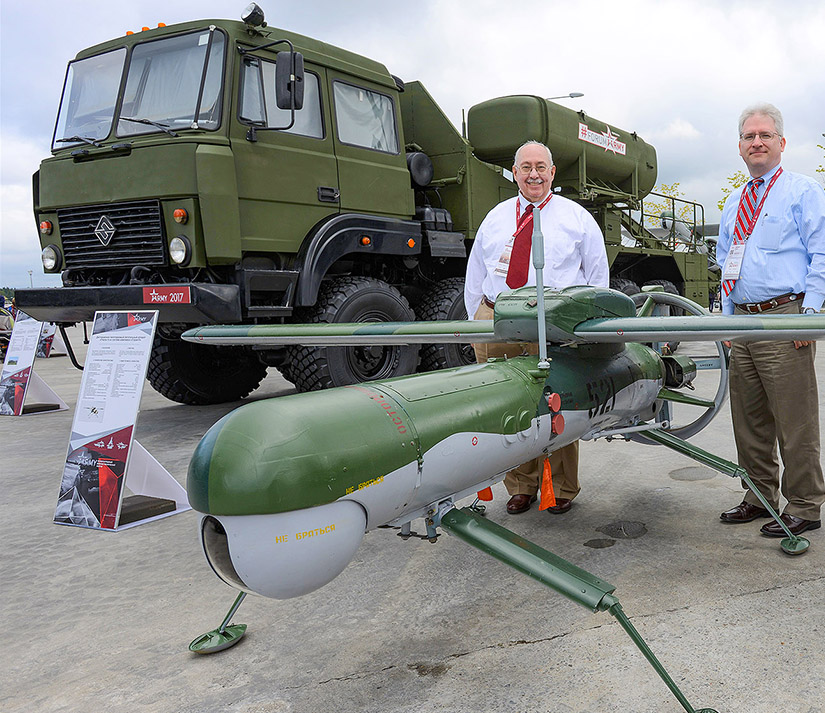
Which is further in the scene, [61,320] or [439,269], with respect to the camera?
[439,269]

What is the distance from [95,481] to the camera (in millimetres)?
3748

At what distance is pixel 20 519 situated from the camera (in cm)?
394

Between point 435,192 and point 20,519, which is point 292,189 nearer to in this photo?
point 435,192

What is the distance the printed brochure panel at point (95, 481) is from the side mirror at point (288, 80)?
2597mm

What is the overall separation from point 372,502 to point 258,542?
1.09 feet

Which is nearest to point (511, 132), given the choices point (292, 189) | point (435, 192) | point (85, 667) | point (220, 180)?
point (435, 192)

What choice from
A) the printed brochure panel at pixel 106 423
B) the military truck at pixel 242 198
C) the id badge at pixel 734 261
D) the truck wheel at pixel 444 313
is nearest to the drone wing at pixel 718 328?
the id badge at pixel 734 261

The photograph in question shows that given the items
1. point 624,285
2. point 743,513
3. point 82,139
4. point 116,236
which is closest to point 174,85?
point 82,139

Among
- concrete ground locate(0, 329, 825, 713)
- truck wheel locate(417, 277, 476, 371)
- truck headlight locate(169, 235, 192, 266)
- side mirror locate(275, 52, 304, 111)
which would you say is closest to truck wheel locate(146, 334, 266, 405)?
truck headlight locate(169, 235, 192, 266)

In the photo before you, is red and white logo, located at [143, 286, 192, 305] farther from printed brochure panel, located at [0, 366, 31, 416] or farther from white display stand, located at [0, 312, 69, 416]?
printed brochure panel, located at [0, 366, 31, 416]

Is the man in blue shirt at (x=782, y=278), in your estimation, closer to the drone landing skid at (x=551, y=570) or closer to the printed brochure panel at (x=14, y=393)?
Answer: the drone landing skid at (x=551, y=570)

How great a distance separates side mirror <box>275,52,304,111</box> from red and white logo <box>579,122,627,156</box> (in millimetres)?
4148

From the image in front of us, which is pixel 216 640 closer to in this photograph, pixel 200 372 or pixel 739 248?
Answer: pixel 739 248

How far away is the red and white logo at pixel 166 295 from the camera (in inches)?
190
